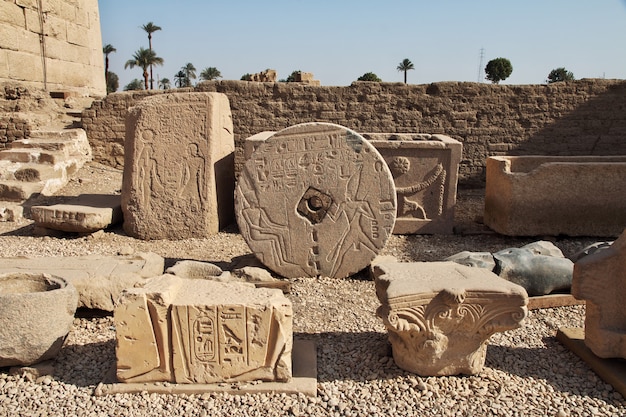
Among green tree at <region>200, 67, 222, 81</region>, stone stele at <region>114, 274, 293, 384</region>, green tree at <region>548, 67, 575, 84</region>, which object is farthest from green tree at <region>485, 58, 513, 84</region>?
stone stele at <region>114, 274, 293, 384</region>

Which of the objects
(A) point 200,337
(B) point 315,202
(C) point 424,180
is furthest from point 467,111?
(A) point 200,337

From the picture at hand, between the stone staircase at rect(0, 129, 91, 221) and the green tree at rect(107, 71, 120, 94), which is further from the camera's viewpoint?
the green tree at rect(107, 71, 120, 94)

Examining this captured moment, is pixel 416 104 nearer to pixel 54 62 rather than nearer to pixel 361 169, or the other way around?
pixel 361 169

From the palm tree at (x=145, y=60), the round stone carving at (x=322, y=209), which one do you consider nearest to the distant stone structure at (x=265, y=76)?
the round stone carving at (x=322, y=209)

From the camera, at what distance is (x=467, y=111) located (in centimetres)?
820

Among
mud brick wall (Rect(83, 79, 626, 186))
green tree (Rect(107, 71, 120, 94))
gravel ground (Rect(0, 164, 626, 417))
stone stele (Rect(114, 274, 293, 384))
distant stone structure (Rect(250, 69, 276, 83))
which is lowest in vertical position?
gravel ground (Rect(0, 164, 626, 417))

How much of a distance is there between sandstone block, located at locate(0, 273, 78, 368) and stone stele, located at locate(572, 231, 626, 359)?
318 centimetres

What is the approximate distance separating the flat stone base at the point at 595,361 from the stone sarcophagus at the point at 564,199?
2429mm

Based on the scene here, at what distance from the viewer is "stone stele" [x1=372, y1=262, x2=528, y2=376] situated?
2.96 meters

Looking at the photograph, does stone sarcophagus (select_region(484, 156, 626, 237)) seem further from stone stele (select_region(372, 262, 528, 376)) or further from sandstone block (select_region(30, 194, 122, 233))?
sandstone block (select_region(30, 194, 122, 233))

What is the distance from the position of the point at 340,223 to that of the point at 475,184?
464cm

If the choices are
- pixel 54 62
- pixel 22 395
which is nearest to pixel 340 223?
pixel 22 395

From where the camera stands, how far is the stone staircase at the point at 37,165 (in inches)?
278

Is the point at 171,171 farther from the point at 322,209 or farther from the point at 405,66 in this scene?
the point at 405,66
